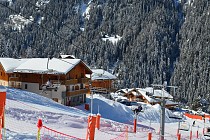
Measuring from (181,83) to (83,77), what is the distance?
122070 millimetres

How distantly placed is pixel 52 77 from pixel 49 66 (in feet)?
4.90

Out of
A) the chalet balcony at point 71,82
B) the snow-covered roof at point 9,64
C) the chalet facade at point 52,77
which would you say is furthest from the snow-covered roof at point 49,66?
the snow-covered roof at point 9,64

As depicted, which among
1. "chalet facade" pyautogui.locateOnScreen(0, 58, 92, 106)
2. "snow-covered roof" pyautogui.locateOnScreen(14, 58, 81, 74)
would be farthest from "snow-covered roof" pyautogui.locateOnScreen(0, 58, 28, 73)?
"snow-covered roof" pyautogui.locateOnScreen(14, 58, 81, 74)

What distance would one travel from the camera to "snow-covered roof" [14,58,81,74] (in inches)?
1722

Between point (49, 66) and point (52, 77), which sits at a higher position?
point (49, 66)

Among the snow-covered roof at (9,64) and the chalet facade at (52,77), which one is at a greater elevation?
the snow-covered roof at (9,64)

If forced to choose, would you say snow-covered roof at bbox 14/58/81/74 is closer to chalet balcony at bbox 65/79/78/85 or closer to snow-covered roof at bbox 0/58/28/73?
chalet balcony at bbox 65/79/78/85

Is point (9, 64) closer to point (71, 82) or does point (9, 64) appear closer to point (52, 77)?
point (52, 77)

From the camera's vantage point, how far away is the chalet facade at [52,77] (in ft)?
144

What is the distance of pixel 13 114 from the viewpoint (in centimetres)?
1845

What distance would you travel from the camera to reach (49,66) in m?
45.0

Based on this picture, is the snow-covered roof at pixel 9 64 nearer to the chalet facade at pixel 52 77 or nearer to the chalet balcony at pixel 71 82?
the chalet facade at pixel 52 77

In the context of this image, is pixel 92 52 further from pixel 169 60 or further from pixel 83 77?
pixel 83 77

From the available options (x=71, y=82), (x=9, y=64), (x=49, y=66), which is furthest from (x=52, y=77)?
(x=9, y=64)
